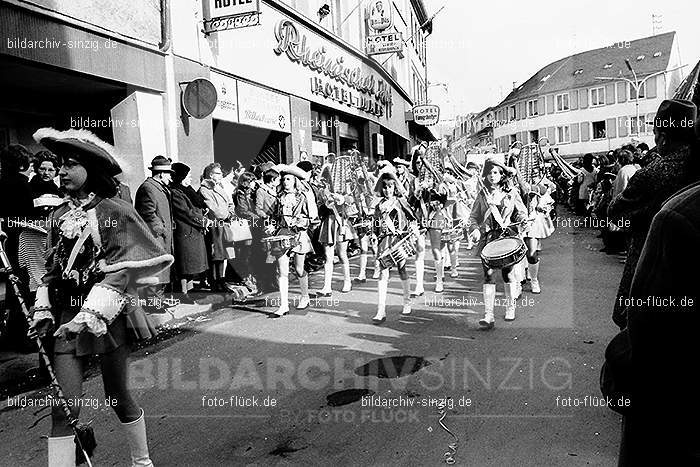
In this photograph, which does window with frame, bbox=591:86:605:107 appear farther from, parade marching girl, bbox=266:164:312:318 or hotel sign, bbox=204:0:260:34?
parade marching girl, bbox=266:164:312:318

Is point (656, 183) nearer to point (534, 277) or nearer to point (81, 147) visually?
point (81, 147)

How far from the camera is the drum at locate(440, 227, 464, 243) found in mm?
10812

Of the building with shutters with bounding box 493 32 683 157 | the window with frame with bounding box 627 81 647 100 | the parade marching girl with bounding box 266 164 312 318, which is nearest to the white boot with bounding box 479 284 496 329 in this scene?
the parade marching girl with bounding box 266 164 312 318

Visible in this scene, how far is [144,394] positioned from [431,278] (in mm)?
6853

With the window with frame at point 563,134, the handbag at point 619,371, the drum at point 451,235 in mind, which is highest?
the window with frame at point 563,134

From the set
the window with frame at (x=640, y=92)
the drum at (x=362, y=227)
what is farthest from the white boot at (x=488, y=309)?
the window with frame at (x=640, y=92)

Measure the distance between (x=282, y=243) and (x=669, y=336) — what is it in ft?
23.9

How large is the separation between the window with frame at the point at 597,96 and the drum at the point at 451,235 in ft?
180

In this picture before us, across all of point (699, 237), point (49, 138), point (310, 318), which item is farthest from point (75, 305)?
point (310, 318)

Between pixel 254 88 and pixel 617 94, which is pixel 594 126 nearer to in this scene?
pixel 617 94

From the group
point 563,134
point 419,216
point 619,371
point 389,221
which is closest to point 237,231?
point 389,221

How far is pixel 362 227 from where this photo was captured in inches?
446

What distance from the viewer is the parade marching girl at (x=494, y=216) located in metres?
7.30

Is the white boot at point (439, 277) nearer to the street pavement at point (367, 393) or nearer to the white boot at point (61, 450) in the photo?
the street pavement at point (367, 393)
